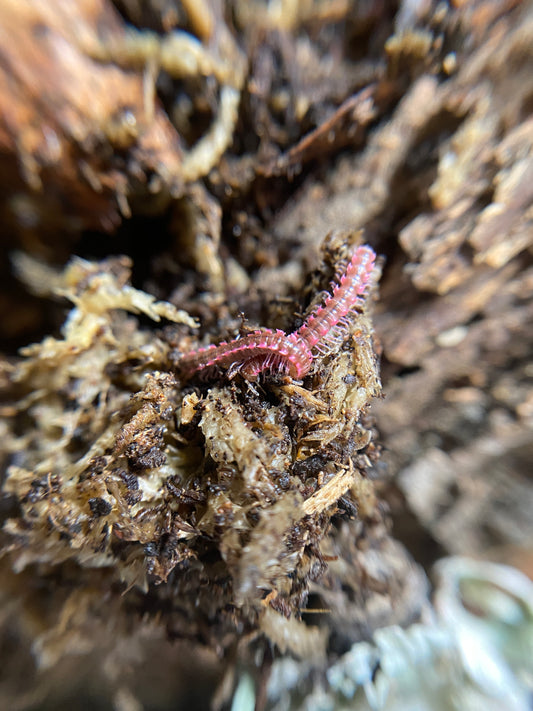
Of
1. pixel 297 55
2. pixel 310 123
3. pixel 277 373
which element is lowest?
pixel 277 373

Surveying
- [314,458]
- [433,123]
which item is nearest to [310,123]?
[433,123]

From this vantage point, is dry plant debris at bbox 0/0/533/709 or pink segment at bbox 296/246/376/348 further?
pink segment at bbox 296/246/376/348

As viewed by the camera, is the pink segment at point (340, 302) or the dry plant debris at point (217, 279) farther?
the pink segment at point (340, 302)

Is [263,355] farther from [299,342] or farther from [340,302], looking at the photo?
[340,302]

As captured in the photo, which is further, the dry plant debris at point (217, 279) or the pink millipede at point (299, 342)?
the pink millipede at point (299, 342)

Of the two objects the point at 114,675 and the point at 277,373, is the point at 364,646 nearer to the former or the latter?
the point at 114,675

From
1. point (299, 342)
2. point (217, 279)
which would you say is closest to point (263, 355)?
point (299, 342)

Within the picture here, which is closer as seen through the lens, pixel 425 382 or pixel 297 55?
pixel 297 55

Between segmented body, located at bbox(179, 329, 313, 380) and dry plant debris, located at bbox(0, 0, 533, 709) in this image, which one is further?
segmented body, located at bbox(179, 329, 313, 380)
